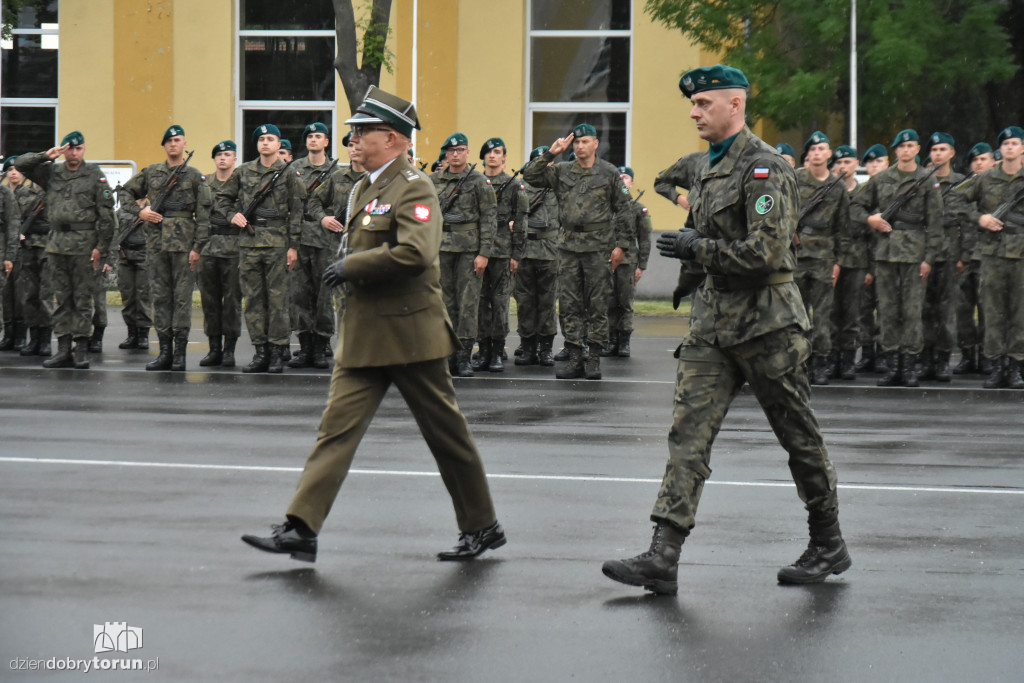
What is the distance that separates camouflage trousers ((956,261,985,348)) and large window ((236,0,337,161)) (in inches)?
567

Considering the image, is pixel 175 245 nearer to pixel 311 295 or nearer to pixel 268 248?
pixel 268 248

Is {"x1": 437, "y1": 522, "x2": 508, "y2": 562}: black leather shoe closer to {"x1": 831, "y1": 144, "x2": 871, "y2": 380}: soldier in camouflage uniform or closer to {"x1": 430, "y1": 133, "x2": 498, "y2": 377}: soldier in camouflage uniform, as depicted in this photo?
{"x1": 430, "y1": 133, "x2": 498, "y2": 377}: soldier in camouflage uniform

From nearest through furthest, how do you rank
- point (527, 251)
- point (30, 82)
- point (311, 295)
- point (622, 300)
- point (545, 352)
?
point (311, 295), point (545, 352), point (527, 251), point (622, 300), point (30, 82)

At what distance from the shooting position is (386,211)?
21.0 feet

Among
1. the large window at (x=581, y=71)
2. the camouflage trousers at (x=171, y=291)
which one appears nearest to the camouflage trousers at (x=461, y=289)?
the camouflage trousers at (x=171, y=291)

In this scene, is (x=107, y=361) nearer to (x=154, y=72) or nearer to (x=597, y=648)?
(x=597, y=648)

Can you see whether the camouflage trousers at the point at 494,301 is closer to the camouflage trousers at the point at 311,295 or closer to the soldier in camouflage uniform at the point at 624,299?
the camouflage trousers at the point at 311,295

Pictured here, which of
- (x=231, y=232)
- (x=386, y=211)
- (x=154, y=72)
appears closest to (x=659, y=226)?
(x=154, y=72)

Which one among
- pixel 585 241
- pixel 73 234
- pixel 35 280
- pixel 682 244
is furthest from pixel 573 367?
pixel 682 244

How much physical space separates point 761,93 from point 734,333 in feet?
48.3

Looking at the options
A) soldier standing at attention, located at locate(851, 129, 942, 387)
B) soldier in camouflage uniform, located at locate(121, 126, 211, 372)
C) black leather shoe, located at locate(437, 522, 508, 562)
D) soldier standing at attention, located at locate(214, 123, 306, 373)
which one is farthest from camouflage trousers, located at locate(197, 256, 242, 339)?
black leather shoe, located at locate(437, 522, 508, 562)

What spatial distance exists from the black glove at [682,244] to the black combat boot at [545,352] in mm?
9324

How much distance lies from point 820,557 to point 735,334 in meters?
1.00

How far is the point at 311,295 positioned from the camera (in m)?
14.6
